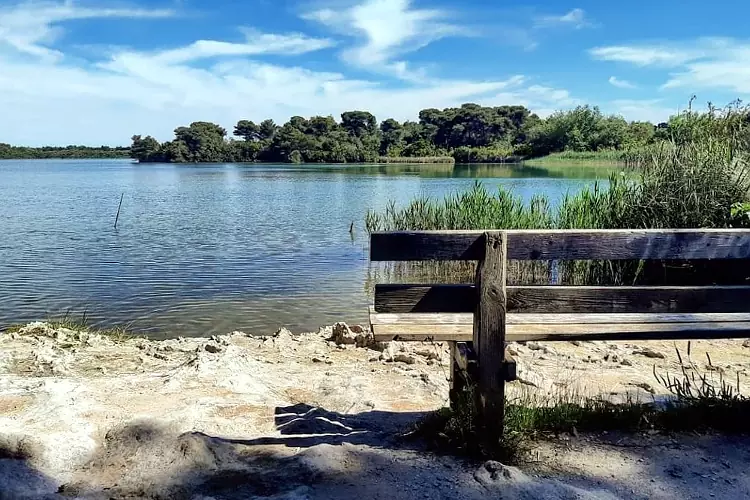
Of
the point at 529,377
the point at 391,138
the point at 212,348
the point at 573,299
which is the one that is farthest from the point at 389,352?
the point at 391,138

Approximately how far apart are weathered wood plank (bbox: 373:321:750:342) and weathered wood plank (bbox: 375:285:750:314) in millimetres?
127

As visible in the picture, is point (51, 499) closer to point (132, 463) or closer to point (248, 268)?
point (132, 463)

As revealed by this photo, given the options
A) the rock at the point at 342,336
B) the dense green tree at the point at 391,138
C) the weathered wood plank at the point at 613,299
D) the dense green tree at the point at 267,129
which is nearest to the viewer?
the weathered wood plank at the point at 613,299

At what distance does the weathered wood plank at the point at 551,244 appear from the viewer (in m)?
3.15

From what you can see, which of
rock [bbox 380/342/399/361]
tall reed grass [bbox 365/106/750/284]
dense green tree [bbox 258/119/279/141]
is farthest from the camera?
dense green tree [bbox 258/119/279/141]

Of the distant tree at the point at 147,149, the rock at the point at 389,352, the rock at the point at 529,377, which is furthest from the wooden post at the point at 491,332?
the distant tree at the point at 147,149

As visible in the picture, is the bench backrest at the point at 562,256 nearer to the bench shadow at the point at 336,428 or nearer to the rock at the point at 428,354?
the bench shadow at the point at 336,428

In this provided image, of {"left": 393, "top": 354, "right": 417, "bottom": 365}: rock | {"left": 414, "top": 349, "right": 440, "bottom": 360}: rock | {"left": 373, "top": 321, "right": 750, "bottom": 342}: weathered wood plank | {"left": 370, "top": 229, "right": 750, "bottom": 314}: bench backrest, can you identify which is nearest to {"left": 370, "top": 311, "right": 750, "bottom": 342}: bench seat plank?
{"left": 373, "top": 321, "right": 750, "bottom": 342}: weathered wood plank

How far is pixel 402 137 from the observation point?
4815 inches

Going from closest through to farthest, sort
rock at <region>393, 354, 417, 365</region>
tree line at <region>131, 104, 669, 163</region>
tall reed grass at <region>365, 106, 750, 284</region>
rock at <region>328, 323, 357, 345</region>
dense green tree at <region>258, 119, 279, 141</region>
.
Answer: rock at <region>393, 354, 417, 365</region> < rock at <region>328, 323, 357, 345</region> < tall reed grass at <region>365, 106, 750, 284</region> < tree line at <region>131, 104, 669, 163</region> < dense green tree at <region>258, 119, 279, 141</region>

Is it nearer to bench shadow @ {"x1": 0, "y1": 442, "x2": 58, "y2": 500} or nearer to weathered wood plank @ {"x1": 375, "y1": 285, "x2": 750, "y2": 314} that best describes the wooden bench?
weathered wood plank @ {"x1": 375, "y1": 285, "x2": 750, "y2": 314}

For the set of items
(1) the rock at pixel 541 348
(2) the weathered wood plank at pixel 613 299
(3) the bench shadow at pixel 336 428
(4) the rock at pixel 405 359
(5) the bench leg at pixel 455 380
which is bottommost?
(1) the rock at pixel 541 348

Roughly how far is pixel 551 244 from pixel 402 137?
4772 inches

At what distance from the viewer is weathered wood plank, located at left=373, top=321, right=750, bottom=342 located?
3.33m
